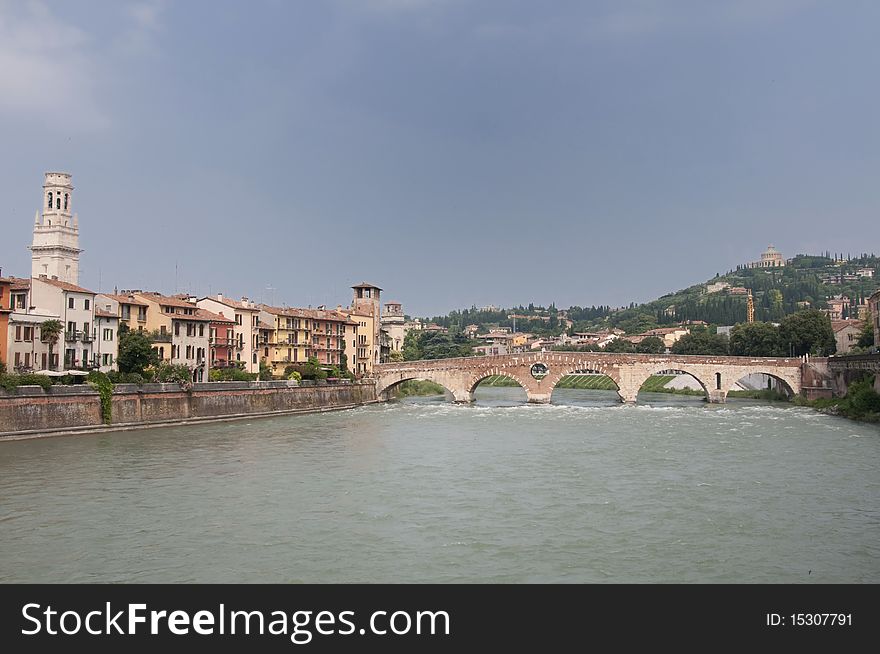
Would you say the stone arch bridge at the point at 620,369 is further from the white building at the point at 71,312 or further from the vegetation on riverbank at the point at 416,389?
the white building at the point at 71,312

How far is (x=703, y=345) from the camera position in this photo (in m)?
96.3

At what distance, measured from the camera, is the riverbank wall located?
33.8m

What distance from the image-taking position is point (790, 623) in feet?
38.0

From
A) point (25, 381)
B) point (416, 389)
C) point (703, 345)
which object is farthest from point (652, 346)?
point (25, 381)

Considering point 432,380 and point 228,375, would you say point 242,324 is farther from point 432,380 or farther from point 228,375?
point 432,380

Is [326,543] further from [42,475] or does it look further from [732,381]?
[732,381]

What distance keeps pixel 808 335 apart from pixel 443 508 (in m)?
60.7

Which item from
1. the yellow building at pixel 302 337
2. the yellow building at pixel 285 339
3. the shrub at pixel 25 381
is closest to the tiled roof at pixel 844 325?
the yellow building at pixel 302 337

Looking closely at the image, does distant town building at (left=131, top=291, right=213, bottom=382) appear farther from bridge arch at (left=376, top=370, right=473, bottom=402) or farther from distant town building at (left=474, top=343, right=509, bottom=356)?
distant town building at (left=474, top=343, right=509, bottom=356)

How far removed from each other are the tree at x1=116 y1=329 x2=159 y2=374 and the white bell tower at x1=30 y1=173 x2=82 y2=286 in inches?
772

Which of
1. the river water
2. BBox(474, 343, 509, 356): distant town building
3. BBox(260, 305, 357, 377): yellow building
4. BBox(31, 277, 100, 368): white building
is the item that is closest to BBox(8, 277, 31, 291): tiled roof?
BBox(31, 277, 100, 368): white building

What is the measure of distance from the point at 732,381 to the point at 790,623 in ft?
169

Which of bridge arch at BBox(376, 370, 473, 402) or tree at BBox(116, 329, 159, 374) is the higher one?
tree at BBox(116, 329, 159, 374)

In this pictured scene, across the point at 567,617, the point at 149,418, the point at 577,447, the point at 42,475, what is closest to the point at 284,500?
the point at 42,475
